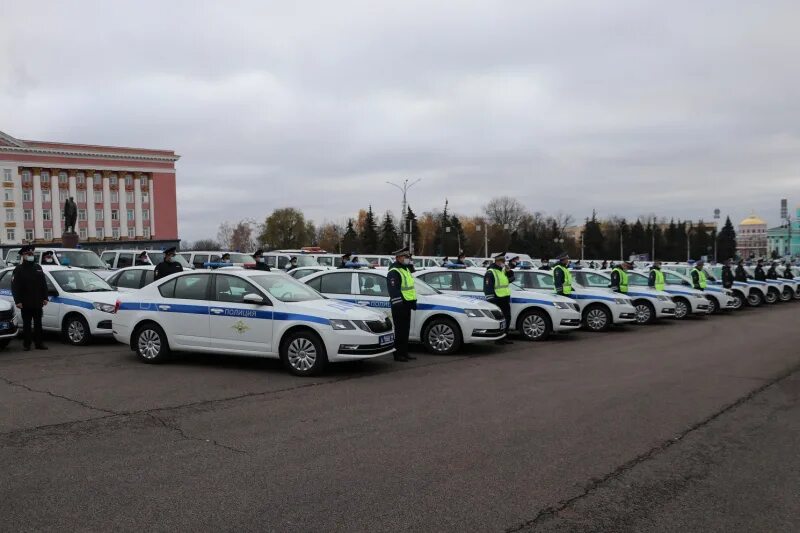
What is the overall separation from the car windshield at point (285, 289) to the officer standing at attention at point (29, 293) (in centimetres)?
436

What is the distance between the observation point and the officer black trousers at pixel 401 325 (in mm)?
11359

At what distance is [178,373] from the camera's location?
385 inches

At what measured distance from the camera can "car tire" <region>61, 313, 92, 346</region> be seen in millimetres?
12750

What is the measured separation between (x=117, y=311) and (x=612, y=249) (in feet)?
369

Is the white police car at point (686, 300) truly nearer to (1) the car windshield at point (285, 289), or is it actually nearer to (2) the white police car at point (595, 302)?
(2) the white police car at point (595, 302)

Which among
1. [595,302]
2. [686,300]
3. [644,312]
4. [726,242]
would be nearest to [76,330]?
[595,302]

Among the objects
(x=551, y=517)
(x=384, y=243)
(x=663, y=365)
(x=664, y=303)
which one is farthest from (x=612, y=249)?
(x=551, y=517)

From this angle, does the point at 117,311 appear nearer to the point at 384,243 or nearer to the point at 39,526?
the point at 39,526

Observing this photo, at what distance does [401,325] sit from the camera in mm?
11398

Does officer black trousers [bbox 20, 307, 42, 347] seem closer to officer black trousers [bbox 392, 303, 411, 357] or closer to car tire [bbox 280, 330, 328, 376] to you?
car tire [bbox 280, 330, 328, 376]

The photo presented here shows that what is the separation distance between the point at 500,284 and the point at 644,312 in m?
7.59

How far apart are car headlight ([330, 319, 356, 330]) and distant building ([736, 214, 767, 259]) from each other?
16588cm

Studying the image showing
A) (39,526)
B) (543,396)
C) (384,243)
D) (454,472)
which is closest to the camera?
(39,526)

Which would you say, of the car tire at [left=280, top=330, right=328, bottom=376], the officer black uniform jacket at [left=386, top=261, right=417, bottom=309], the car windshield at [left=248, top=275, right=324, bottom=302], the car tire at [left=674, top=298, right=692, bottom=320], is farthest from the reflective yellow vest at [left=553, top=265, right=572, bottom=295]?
the car tire at [left=280, top=330, right=328, bottom=376]
